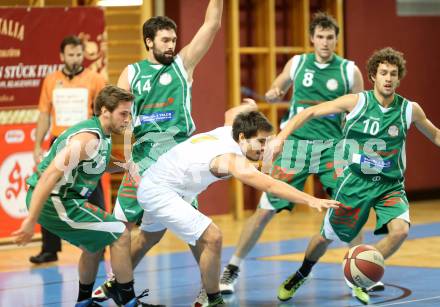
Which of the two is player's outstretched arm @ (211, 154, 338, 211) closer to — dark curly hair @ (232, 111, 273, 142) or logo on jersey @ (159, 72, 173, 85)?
dark curly hair @ (232, 111, 273, 142)

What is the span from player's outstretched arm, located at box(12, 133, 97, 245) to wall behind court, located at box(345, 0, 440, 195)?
9142 millimetres

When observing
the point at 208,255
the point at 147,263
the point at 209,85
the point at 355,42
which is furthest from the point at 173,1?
the point at 208,255

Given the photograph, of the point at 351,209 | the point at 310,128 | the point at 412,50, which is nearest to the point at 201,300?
the point at 351,209

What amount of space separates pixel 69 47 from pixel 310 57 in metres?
2.51

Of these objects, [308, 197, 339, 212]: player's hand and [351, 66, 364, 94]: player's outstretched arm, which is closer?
[308, 197, 339, 212]: player's hand

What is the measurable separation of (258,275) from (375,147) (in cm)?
193

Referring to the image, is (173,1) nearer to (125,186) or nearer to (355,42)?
(355,42)

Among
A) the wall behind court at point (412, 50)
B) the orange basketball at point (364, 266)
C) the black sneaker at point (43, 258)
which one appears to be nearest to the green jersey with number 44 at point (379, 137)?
the orange basketball at point (364, 266)

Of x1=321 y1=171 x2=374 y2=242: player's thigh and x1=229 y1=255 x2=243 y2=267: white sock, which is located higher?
x1=321 y1=171 x2=374 y2=242: player's thigh

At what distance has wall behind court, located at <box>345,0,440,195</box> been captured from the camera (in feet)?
49.5

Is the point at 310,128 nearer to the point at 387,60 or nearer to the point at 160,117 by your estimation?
the point at 387,60

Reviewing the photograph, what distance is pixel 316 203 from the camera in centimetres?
570

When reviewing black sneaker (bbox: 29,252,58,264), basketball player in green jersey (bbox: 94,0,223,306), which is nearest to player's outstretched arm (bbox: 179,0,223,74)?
basketball player in green jersey (bbox: 94,0,223,306)

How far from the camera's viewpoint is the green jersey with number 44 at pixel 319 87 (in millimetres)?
8336
